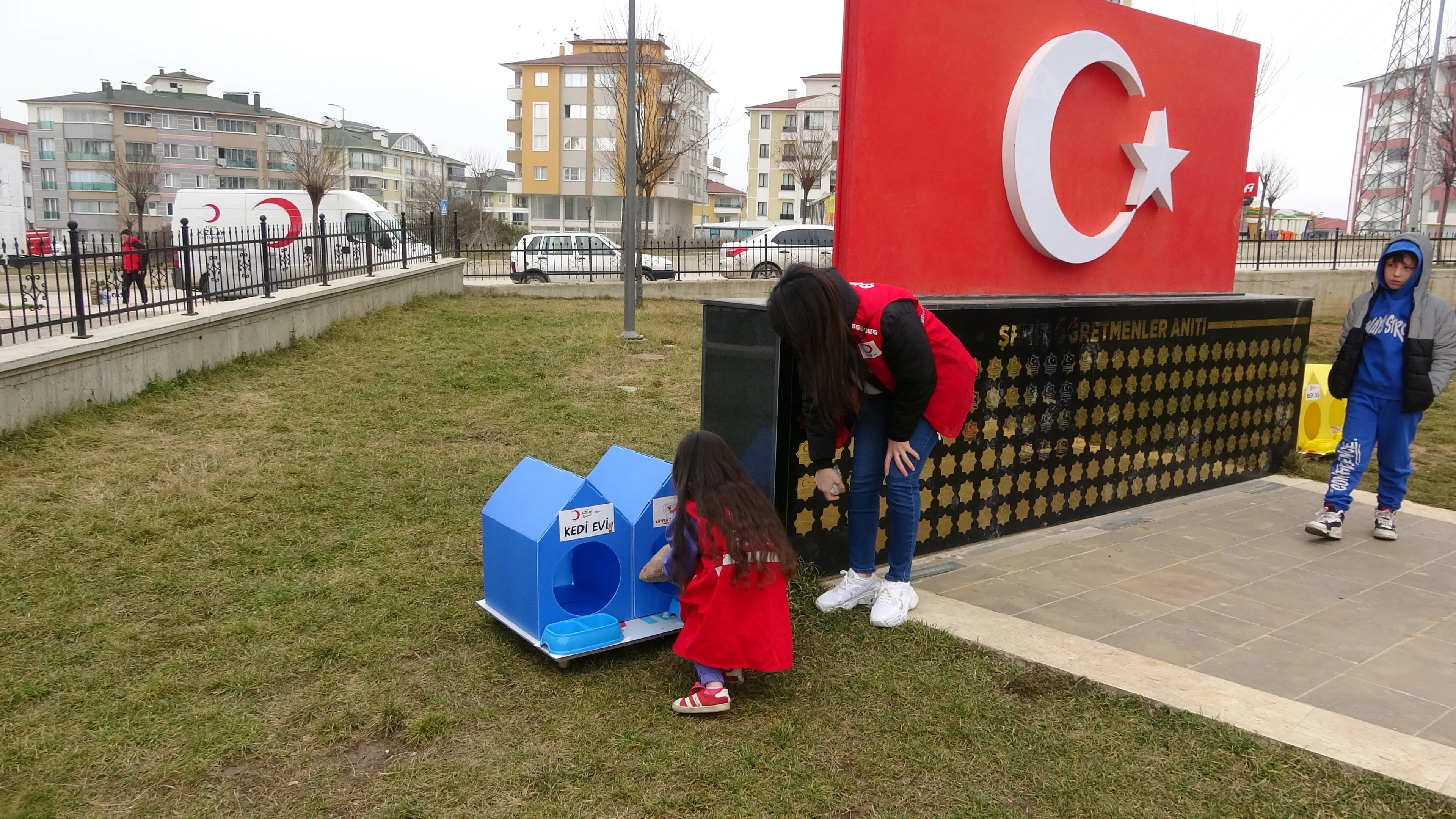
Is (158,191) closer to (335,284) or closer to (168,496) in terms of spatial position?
(335,284)

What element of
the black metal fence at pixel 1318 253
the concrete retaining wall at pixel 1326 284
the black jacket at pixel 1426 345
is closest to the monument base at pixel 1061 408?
the black jacket at pixel 1426 345

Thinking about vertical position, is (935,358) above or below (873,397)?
above

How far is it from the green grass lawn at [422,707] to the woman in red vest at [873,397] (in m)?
0.29

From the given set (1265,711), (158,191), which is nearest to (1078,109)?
(1265,711)

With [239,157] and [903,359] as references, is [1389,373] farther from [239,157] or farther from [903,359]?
[239,157]

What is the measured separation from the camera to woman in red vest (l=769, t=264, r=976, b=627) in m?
3.63

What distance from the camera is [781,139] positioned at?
77.6 m

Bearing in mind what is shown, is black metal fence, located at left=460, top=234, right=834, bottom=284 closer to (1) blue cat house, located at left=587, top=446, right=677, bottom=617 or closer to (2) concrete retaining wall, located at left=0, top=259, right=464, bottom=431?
(2) concrete retaining wall, located at left=0, top=259, right=464, bottom=431

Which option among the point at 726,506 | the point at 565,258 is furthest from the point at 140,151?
the point at 726,506

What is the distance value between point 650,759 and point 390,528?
8.97 feet

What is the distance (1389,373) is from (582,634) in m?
4.61

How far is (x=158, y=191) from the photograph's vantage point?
70750 mm

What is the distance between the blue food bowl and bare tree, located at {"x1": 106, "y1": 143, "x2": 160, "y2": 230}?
168 feet

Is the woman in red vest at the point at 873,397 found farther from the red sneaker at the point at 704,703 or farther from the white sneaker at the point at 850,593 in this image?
the red sneaker at the point at 704,703
